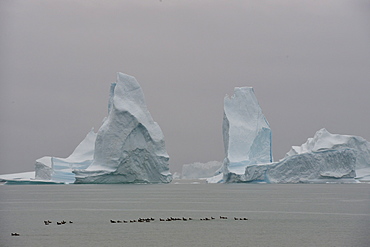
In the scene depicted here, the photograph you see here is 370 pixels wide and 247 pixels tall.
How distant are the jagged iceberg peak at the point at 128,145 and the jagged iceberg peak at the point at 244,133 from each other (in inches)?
253

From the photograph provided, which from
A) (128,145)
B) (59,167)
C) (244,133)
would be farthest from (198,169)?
(128,145)

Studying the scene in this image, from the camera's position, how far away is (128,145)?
45406 mm

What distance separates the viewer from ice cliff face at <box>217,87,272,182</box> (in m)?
51.6

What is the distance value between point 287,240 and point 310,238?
2.57 ft

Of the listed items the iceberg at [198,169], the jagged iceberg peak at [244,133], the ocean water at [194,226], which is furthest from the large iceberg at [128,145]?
the iceberg at [198,169]

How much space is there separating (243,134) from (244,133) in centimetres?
13

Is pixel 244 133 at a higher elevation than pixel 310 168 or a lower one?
higher

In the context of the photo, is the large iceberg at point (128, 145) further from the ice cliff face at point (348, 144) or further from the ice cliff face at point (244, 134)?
the ice cliff face at point (348, 144)

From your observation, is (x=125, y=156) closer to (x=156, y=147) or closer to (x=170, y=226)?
(x=156, y=147)

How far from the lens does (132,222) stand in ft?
70.0

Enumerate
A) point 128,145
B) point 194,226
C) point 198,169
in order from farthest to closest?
point 198,169 < point 128,145 < point 194,226

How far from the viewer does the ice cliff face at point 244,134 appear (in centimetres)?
5156

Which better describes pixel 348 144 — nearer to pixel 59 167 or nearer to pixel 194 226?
pixel 59 167

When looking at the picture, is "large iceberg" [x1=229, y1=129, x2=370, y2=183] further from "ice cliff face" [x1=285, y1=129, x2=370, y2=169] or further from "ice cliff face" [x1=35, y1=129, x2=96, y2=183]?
"ice cliff face" [x1=35, y1=129, x2=96, y2=183]
